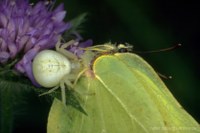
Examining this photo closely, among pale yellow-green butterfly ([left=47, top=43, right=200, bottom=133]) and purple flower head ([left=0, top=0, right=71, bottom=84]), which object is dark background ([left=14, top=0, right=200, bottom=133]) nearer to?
purple flower head ([left=0, top=0, right=71, bottom=84])

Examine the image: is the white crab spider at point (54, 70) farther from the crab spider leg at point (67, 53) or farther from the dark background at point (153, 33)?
the dark background at point (153, 33)

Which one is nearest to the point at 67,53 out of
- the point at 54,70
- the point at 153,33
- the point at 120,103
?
the point at 54,70

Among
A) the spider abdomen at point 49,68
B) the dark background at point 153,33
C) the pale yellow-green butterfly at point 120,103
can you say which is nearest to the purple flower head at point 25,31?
the spider abdomen at point 49,68

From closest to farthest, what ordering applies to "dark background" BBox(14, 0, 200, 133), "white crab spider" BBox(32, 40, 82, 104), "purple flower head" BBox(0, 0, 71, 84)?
"white crab spider" BBox(32, 40, 82, 104) → "purple flower head" BBox(0, 0, 71, 84) → "dark background" BBox(14, 0, 200, 133)

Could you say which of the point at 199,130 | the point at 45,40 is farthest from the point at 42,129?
the point at 199,130

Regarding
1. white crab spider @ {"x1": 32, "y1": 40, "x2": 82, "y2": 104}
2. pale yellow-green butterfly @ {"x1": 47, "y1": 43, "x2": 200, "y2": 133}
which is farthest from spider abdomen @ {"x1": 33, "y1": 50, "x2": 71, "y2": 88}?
pale yellow-green butterfly @ {"x1": 47, "y1": 43, "x2": 200, "y2": 133}
